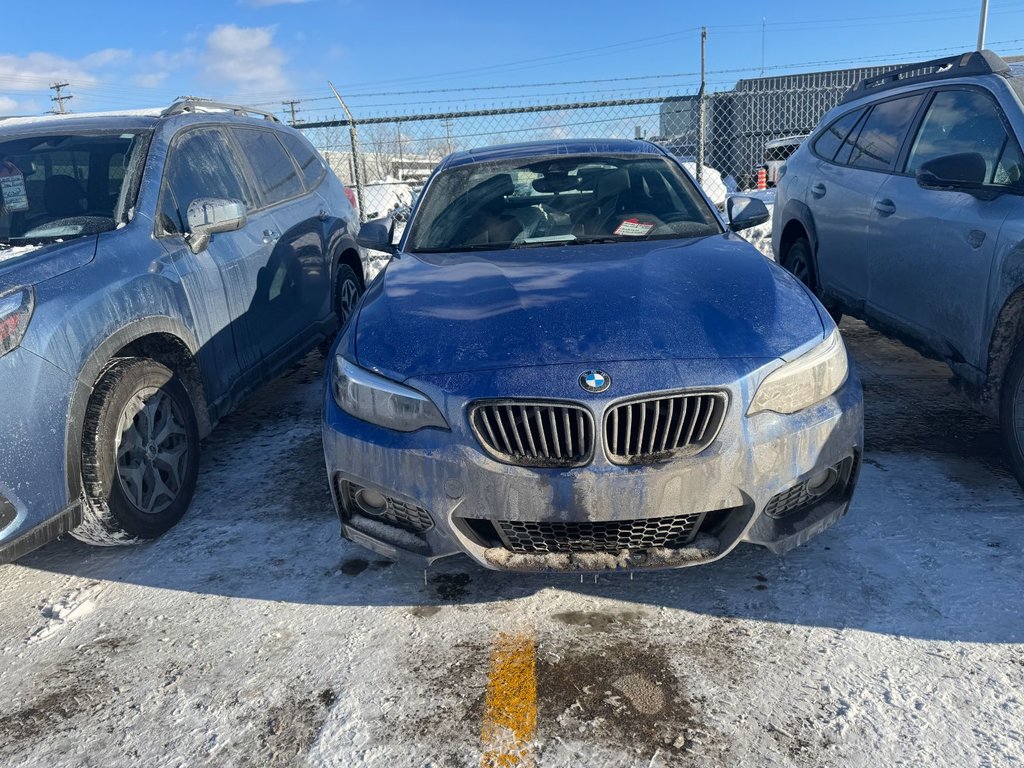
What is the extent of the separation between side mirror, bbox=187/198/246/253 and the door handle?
11.3 feet

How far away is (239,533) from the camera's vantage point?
3480 millimetres

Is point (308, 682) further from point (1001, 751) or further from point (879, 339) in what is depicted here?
point (879, 339)

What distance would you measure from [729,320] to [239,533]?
2285 millimetres

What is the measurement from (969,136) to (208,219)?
3716 millimetres

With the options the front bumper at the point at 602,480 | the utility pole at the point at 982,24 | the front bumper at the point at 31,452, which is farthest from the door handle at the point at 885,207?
the utility pole at the point at 982,24

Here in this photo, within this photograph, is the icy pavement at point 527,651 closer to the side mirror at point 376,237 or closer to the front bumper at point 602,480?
the front bumper at point 602,480

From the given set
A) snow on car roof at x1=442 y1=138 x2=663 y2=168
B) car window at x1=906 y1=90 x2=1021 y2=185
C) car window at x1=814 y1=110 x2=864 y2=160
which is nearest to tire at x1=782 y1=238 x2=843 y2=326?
car window at x1=814 y1=110 x2=864 y2=160

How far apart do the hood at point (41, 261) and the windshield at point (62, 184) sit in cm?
28

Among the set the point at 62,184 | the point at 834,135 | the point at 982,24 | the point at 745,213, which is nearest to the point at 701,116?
the point at 834,135

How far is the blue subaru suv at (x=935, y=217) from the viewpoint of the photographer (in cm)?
337

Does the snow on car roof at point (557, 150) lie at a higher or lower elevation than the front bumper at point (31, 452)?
higher

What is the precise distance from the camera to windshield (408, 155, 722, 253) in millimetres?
3873

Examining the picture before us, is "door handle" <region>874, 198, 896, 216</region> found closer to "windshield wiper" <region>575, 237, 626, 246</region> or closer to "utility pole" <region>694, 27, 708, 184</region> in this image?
"windshield wiper" <region>575, 237, 626, 246</region>

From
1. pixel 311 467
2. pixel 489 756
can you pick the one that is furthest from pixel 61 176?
pixel 489 756
